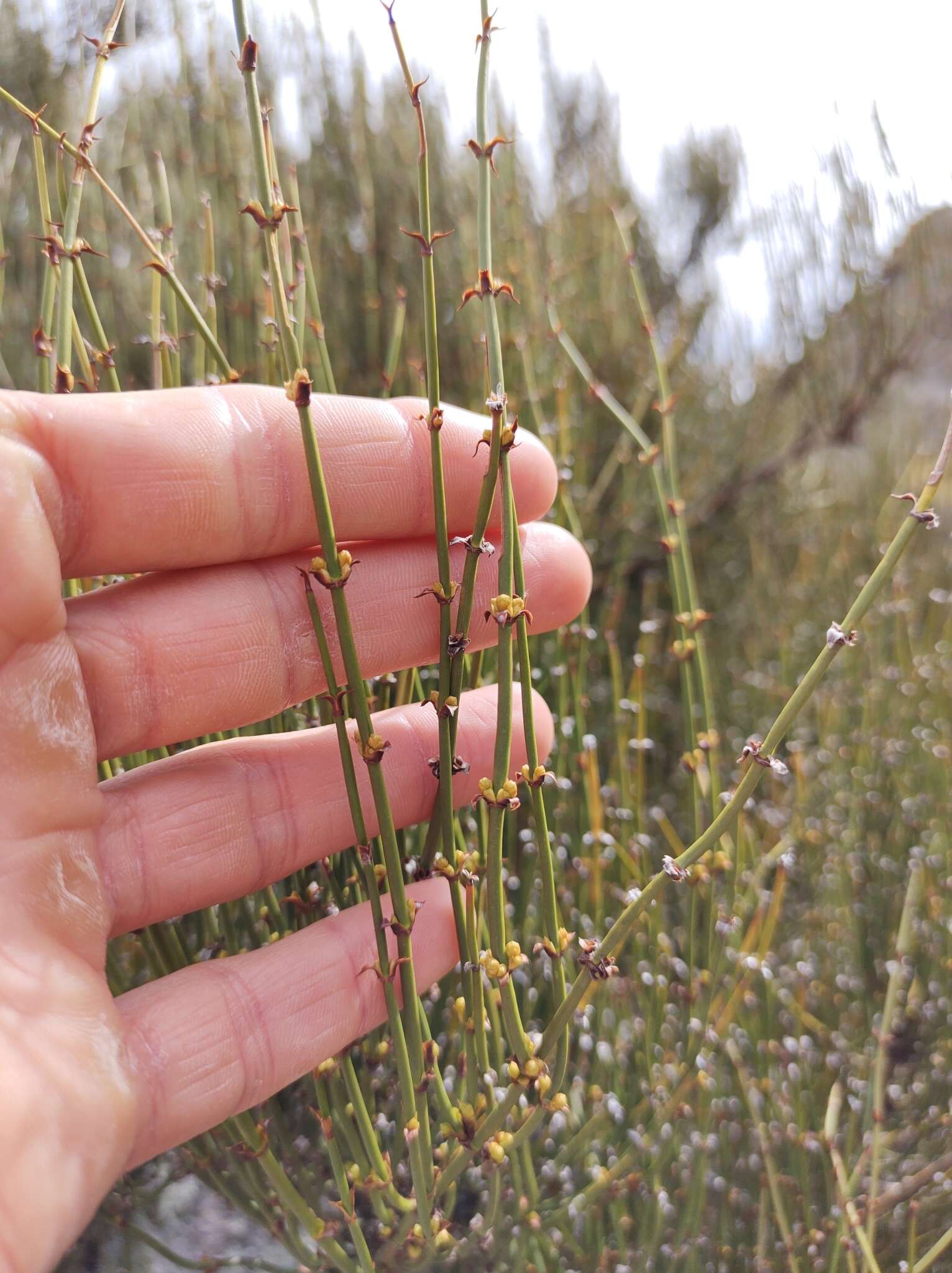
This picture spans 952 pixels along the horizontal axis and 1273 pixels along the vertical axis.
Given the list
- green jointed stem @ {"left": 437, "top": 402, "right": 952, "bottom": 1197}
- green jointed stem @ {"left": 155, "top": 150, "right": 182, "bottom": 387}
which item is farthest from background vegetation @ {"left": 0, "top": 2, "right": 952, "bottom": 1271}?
green jointed stem @ {"left": 437, "top": 402, "right": 952, "bottom": 1197}

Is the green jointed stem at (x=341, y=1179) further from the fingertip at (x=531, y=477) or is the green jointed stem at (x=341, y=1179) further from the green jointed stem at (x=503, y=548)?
the fingertip at (x=531, y=477)

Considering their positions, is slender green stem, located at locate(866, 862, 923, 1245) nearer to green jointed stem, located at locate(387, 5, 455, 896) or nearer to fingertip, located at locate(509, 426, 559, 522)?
Result: green jointed stem, located at locate(387, 5, 455, 896)

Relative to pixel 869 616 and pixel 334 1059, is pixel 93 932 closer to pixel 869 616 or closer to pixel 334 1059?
pixel 334 1059

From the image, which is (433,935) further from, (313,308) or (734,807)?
(313,308)

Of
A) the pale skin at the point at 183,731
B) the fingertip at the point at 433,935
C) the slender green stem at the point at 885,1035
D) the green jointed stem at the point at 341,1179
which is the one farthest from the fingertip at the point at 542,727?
the slender green stem at the point at 885,1035

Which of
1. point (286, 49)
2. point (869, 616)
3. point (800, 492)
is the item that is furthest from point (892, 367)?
point (286, 49)

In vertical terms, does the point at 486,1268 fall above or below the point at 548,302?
below

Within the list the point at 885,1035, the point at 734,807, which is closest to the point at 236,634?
the point at 734,807
